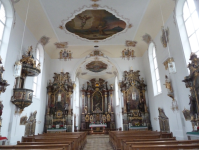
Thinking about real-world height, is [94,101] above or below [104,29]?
below

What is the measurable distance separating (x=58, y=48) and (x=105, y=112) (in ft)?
30.6

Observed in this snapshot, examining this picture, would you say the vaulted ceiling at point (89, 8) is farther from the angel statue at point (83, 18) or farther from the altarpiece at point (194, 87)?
the altarpiece at point (194, 87)

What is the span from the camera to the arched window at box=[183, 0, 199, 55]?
668 centimetres

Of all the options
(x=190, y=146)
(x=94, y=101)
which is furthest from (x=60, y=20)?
(x=94, y=101)

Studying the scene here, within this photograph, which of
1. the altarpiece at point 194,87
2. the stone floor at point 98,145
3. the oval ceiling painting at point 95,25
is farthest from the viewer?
the oval ceiling painting at point 95,25

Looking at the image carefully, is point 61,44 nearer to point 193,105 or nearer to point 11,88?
point 11,88

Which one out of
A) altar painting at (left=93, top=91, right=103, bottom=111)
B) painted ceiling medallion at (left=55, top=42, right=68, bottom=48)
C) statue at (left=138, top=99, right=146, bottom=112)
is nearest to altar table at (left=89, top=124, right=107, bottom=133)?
altar painting at (left=93, top=91, right=103, bottom=111)

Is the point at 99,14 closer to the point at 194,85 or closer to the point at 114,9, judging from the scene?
the point at 114,9

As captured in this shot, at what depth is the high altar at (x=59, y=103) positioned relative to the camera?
1185 centimetres

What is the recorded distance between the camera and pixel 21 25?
8.50m

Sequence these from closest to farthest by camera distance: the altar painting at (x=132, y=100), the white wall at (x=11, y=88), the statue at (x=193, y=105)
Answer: the statue at (x=193, y=105) → the white wall at (x=11, y=88) → the altar painting at (x=132, y=100)

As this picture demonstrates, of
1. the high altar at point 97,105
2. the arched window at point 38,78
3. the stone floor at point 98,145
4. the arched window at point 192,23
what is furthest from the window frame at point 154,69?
the arched window at point 38,78

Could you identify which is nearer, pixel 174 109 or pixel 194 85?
pixel 194 85

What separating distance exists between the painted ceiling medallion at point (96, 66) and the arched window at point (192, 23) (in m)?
10.1
